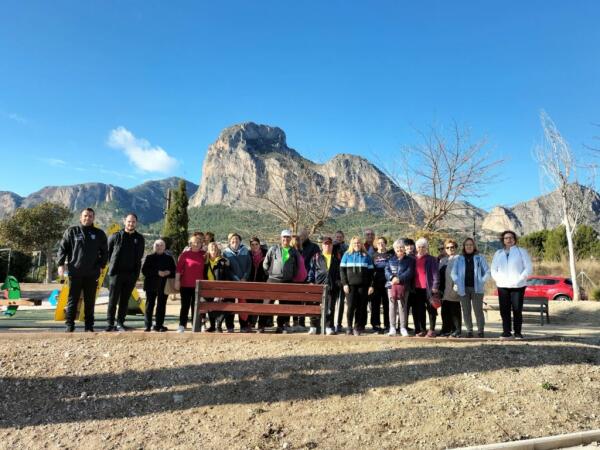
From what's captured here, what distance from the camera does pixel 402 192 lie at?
53.0 feet

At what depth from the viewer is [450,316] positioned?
7340 millimetres

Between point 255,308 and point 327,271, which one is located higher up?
point 327,271

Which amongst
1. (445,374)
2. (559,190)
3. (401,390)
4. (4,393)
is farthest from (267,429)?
(559,190)

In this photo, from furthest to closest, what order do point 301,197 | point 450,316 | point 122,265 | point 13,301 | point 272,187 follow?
point 272,187
point 301,197
point 13,301
point 450,316
point 122,265

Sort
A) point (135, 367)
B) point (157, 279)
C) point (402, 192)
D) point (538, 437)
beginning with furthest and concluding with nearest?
point (402, 192) → point (157, 279) → point (135, 367) → point (538, 437)

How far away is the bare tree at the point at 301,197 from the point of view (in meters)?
16.8

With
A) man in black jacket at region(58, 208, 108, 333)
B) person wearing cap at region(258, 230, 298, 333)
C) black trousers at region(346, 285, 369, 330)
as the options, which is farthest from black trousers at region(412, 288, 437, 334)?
man in black jacket at region(58, 208, 108, 333)

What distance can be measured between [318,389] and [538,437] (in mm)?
2153

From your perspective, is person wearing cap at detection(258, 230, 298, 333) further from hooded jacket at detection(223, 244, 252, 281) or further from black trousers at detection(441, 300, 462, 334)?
black trousers at detection(441, 300, 462, 334)

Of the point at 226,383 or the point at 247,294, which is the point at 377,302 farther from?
the point at 226,383

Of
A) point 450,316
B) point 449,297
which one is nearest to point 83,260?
point 449,297

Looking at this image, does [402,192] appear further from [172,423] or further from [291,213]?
[172,423]

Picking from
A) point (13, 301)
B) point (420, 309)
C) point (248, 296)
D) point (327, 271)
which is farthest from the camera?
point (13, 301)

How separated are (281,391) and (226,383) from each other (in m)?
0.63
